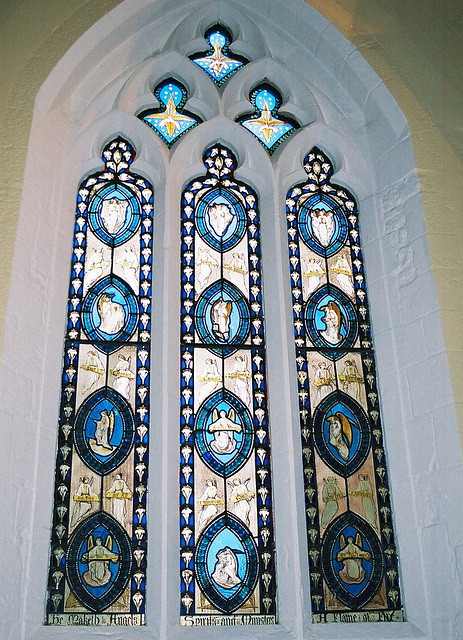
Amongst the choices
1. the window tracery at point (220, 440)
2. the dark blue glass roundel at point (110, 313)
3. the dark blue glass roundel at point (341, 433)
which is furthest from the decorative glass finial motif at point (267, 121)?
the dark blue glass roundel at point (341, 433)

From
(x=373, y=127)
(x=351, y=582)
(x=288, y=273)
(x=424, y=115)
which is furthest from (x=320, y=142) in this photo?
(x=351, y=582)

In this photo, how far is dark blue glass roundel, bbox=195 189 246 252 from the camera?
4844mm

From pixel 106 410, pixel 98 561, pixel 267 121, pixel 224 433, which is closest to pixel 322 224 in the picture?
pixel 267 121

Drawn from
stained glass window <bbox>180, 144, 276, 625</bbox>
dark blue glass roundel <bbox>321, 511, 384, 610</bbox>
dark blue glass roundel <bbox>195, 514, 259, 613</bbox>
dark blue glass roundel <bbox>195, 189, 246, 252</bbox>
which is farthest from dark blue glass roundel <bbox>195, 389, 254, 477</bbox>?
dark blue glass roundel <bbox>195, 189, 246, 252</bbox>

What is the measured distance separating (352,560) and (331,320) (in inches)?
50.1

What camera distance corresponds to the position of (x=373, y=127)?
5066 millimetres

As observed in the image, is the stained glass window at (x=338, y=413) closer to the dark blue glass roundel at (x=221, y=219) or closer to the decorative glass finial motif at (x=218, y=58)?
the dark blue glass roundel at (x=221, y=219)

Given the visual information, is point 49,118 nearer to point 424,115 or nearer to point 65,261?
point 65,261

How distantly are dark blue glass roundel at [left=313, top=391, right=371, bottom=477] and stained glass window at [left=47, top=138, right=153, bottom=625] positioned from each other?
0.87m

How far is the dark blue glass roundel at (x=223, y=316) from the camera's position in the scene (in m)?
4.54

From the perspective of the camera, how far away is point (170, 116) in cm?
516

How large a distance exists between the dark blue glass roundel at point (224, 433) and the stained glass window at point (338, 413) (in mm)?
291

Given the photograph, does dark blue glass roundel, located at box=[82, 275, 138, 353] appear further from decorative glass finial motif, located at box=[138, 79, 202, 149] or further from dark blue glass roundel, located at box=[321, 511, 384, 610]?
dark blue glass roundel, located at box=[321, 511, 384, 610]

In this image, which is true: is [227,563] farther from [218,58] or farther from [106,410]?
[218,58]
